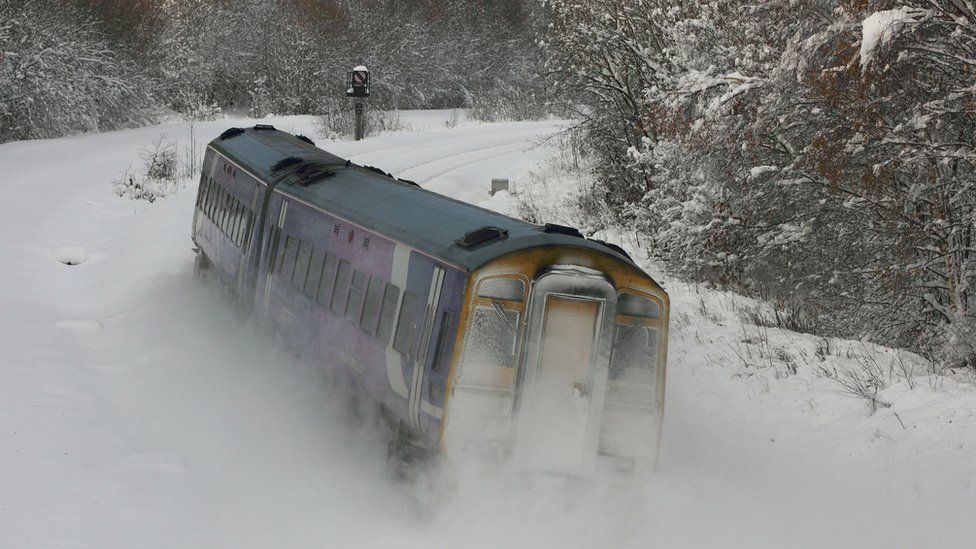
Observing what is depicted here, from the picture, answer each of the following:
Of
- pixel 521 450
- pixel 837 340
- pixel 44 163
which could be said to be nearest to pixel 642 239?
pixel 837 340

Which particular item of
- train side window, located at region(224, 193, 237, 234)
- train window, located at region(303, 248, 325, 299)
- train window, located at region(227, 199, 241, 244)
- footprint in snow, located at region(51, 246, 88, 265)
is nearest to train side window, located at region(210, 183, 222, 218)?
train side window, located at region(224, 193, 237, 234)

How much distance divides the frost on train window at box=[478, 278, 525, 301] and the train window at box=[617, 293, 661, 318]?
871 millimetres

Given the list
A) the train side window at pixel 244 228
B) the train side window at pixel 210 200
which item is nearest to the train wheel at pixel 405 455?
the train side window at pixel 244 228

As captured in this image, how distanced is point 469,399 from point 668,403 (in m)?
3.89

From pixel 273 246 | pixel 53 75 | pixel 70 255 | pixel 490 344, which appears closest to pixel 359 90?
pixel 53 75

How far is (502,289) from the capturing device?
8086 millimetres

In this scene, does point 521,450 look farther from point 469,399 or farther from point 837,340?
point 837,340

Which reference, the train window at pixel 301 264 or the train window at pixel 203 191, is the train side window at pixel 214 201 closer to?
the train window at pixel 203 191

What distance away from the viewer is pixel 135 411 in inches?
453

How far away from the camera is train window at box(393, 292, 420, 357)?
28.4 feet

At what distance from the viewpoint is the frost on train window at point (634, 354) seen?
27.6ft

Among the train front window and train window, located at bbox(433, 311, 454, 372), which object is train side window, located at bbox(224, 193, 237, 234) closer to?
train window, located at bbox(433, 311, 454, 372)

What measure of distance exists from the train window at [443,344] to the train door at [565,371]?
0.62 meters

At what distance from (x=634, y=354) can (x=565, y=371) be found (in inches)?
26.8
